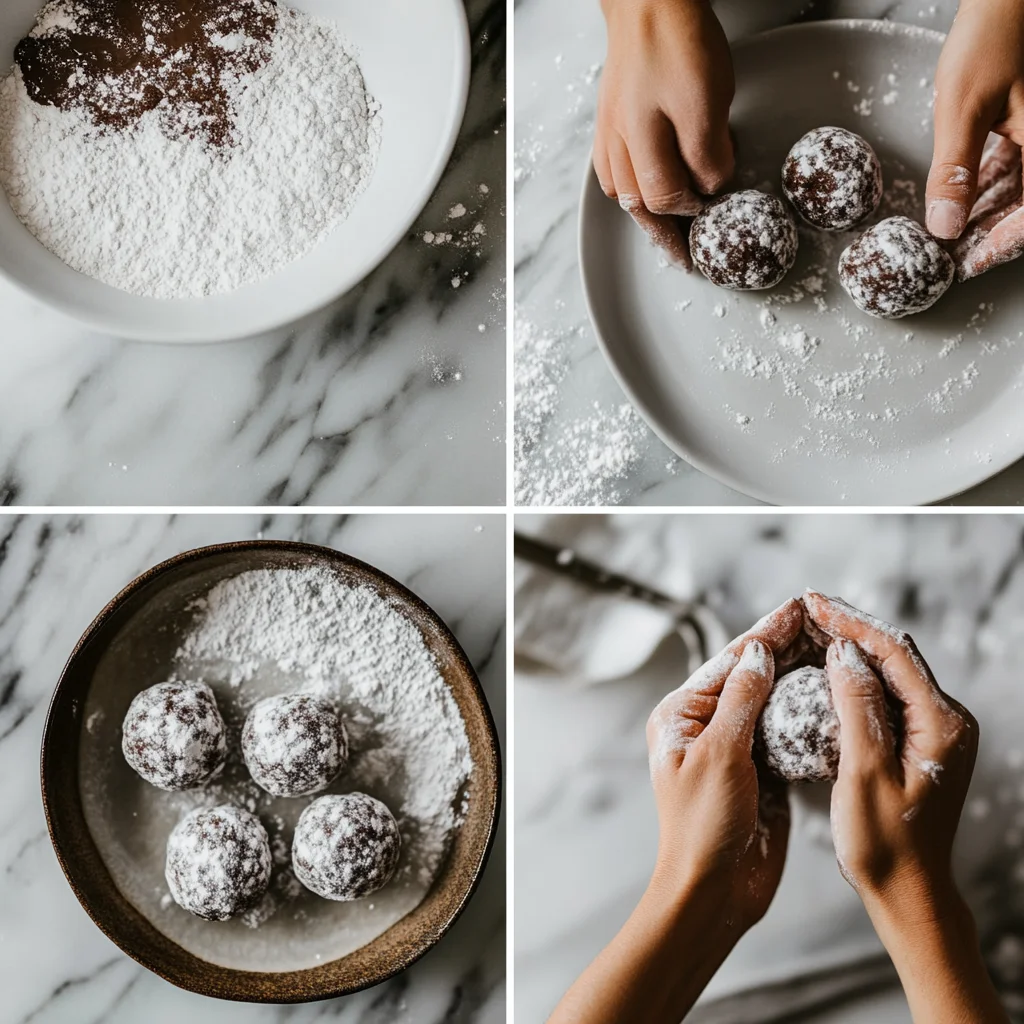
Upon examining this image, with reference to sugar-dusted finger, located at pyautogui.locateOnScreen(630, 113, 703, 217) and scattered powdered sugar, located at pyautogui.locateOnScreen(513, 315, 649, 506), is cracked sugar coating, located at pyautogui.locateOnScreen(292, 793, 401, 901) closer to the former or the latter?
scattered powdered sugar, located at pyautogui.locateOnScreen(513, 315, 649, 506)

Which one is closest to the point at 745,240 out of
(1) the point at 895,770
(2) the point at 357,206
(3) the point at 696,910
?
(2) the point at 357,206

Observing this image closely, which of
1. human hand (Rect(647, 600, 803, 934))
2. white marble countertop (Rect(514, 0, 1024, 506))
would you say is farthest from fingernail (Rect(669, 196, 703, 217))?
human hand (Rect(647, 600, 803, 934))

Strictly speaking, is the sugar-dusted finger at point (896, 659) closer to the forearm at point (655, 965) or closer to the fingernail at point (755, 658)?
the fingernail at point (755, 658)

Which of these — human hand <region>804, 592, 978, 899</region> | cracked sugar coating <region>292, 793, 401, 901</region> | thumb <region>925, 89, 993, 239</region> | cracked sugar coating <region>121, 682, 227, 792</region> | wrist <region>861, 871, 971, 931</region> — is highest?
thumb <region>925, 89, 993, 239</region>

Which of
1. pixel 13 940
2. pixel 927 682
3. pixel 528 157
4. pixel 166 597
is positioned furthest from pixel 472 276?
pixel 13 940

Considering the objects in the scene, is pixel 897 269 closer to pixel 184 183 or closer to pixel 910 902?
pixel 910 902

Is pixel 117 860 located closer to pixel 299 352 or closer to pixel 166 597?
pixel 166 597

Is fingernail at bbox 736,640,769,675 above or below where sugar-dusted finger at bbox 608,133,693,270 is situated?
below
